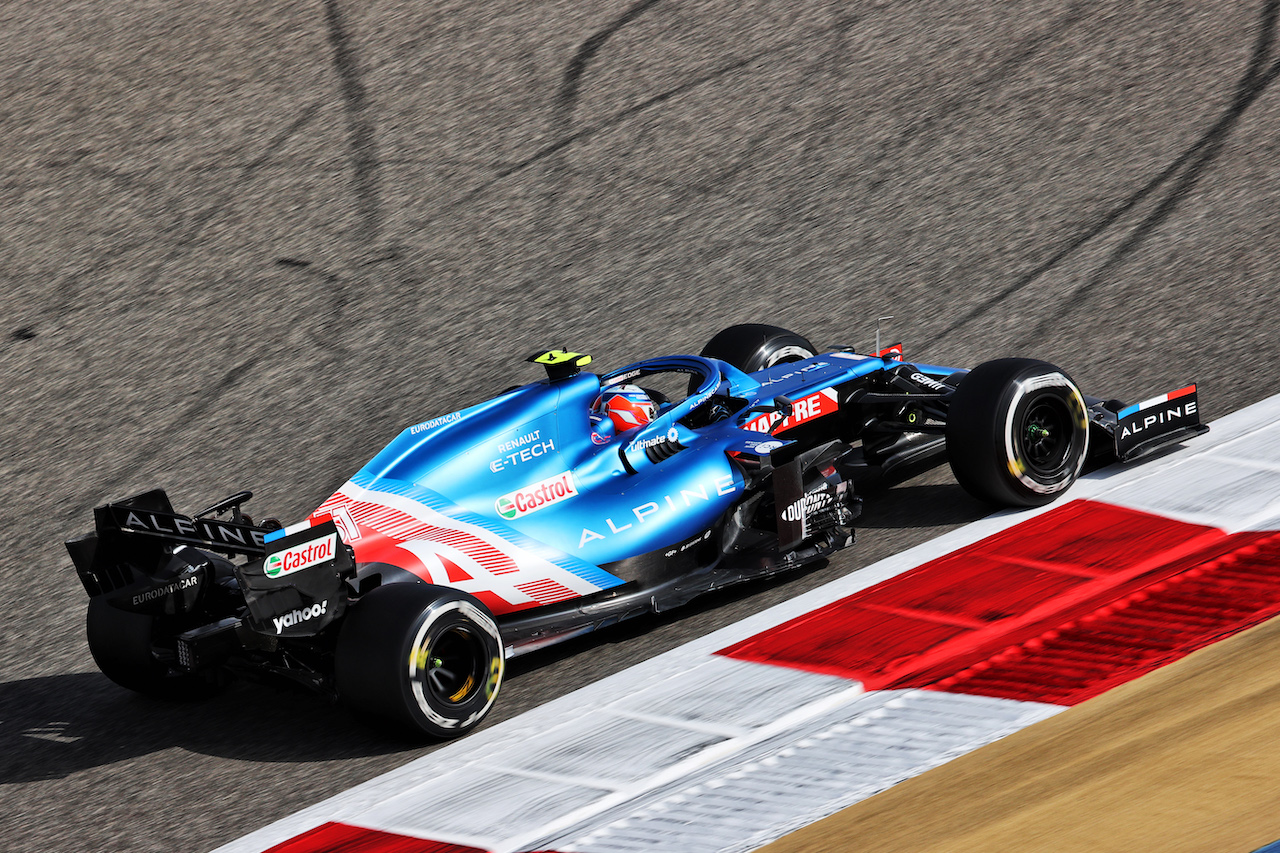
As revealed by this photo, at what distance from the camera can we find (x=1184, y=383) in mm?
8031

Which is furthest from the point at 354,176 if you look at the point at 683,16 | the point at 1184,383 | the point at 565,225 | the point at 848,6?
the point at 1184,383

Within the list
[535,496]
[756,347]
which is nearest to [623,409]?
[535,496]

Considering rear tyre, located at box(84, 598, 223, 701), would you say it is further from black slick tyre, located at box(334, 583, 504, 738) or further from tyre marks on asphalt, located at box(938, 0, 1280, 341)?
tyre marks on asphalt, located at box(938, 0, 1280, 341)

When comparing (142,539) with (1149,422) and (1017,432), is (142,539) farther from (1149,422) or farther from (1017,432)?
(1149,422)

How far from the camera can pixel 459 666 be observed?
537 cm

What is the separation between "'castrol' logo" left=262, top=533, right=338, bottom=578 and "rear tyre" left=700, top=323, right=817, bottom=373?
3.22m

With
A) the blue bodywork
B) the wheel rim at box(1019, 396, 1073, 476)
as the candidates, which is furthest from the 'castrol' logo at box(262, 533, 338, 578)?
the wheel rim at box(1019, 396, 1073, 476)

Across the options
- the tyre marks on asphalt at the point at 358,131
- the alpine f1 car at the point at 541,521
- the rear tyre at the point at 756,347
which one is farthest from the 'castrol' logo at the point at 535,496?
the tyre marks on asphalt at the point at 358,131

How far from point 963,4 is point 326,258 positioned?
6.87m

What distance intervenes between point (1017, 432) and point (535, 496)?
2.36 m

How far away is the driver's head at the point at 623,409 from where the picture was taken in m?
6.54

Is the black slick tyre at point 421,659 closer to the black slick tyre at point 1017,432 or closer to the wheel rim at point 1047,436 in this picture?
the black slick tyre at point 1017,432

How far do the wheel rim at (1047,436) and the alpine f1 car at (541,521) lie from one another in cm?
1

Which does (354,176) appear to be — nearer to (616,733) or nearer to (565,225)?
(565,225)
